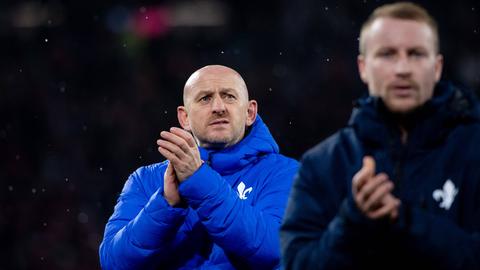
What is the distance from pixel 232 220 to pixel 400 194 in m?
1.11

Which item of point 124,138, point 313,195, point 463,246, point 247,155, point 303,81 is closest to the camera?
point 463,246

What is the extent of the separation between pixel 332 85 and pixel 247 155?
672 centimetres

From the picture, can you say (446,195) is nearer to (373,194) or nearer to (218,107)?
(373,194)

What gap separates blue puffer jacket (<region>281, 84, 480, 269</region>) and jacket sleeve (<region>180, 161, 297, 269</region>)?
86 centimetres

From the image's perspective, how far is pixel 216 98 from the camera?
4.21m

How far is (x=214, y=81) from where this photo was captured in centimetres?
428

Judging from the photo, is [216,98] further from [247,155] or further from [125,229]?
[125,229]

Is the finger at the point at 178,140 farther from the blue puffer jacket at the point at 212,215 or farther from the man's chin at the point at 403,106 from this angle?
the man's chin at the point at 403,106

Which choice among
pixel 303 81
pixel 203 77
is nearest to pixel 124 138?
pixel 303 81

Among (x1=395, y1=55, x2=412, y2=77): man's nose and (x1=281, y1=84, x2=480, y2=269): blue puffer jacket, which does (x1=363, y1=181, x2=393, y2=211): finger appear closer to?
(x1=281, y1=84, x2=480, y2=269): blue puffer jacket

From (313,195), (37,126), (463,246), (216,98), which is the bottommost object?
(463,246)

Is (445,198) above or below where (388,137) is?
below

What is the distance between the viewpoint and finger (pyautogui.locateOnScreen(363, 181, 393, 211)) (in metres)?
2.46

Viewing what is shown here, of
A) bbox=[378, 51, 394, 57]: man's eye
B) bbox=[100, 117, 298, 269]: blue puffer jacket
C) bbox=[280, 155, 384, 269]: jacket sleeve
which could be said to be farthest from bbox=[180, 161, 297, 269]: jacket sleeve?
bbox=[378, 51, 394, 57]: man's eye
